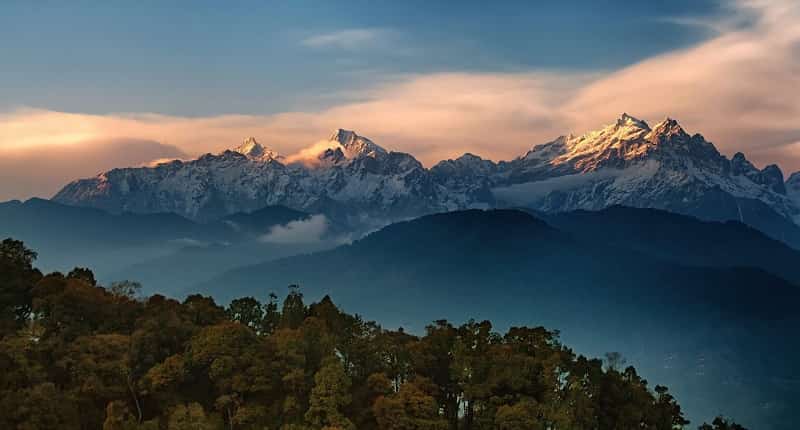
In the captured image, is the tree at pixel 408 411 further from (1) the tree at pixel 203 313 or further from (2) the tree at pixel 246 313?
(2) the tree at pixel 246 313

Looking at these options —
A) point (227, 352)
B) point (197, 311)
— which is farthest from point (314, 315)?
point (227, 352)

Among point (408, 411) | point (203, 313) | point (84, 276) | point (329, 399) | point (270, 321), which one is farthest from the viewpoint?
point (84, 276)

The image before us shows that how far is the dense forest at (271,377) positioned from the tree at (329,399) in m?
0.19

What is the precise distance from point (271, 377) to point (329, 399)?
10899 mm

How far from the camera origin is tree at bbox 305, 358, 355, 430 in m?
109

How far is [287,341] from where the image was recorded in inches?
4798

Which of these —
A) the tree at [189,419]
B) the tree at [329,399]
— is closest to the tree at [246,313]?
the tree at [329,399]

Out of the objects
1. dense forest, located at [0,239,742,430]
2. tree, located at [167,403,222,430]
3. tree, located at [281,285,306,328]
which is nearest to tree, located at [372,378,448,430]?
dense forest, located at [0,239,742,430]

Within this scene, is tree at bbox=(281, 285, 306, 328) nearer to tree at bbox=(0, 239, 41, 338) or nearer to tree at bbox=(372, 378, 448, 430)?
tree at bbox=(372, 378, 448, 430)

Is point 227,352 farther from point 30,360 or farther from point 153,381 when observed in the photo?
point 30,360

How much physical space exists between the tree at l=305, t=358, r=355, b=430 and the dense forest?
0.19 metres

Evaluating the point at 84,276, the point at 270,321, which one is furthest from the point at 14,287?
the point at 270,321

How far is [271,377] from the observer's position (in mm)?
→ 116938

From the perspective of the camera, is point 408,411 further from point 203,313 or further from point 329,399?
point 203,313
